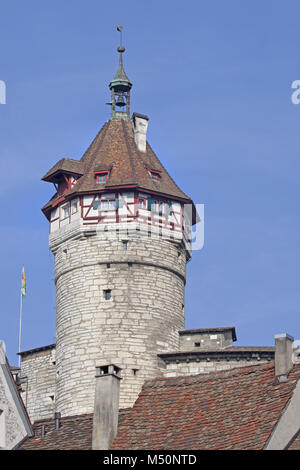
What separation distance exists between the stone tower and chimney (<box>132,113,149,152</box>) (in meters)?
0.41

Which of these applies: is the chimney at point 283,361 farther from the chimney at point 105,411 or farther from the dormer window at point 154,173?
the dormer window at point 154,173

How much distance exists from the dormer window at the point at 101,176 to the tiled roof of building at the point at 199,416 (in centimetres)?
2313

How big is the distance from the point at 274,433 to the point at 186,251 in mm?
28701

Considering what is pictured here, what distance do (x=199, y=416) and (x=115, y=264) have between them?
2350 cm

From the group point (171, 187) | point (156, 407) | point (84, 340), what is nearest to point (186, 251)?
point (171, 187)

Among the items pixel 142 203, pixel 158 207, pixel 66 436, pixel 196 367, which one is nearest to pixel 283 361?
pixel 66 436

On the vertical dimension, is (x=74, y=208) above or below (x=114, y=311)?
above

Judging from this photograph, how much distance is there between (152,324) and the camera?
184 feet

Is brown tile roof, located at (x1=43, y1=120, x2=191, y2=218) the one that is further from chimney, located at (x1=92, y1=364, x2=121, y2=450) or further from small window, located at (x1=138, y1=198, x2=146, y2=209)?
chimney, located at (x1=92, y1=364, x2=121, y2=450)

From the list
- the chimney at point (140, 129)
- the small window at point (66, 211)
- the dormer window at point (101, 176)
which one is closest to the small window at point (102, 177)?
the dormer window at point (101, 176)

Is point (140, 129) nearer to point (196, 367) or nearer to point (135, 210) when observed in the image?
point (135, 210)

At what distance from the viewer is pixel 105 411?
3350 cm

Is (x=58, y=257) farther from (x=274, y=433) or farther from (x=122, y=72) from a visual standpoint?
(x=274, y=433)
